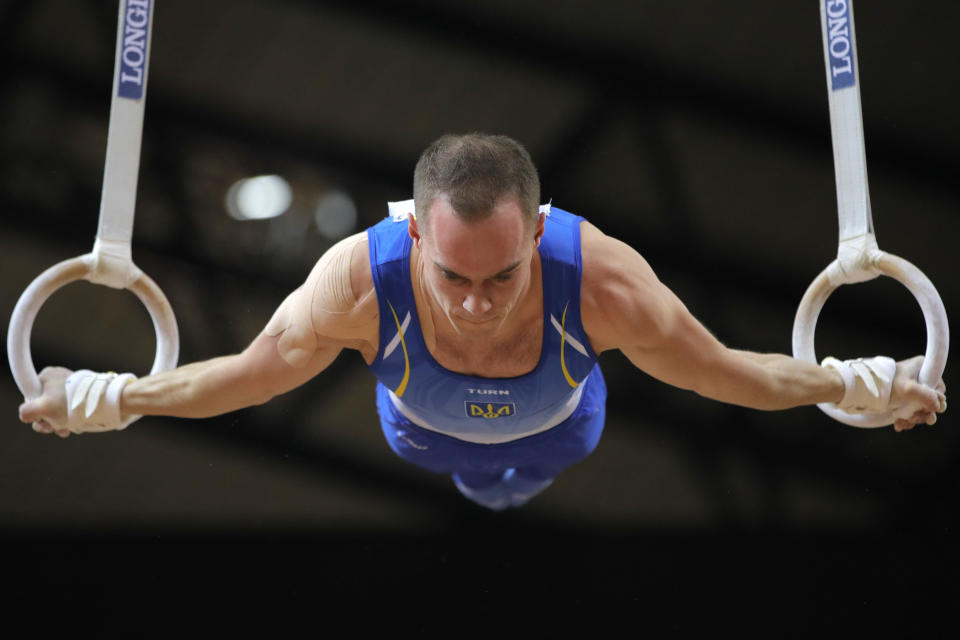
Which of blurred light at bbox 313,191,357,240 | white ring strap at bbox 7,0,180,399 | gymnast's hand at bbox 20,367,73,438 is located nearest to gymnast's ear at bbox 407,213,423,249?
white ring strap at bbox 7,0,180,399

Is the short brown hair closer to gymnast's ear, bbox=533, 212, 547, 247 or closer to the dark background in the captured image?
gymnast's ear, bbox=533, 212, 547, 247

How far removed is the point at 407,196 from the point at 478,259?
92.4 inches

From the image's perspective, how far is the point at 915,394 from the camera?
2.17 meters

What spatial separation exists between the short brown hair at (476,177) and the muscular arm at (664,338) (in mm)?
292

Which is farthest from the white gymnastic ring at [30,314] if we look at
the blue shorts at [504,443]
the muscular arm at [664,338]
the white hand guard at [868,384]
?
the white hand guard at [868,384]

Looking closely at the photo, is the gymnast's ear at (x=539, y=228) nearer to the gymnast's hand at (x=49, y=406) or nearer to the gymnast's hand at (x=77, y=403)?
the gymnast's hand at (x=77, y=403)

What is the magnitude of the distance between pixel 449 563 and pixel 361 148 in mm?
1803

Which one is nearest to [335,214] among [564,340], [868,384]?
[564,340]

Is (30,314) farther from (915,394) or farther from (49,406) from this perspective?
(915,394)

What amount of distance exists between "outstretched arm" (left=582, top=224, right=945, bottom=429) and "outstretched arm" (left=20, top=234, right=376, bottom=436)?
50 cm

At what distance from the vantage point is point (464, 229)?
1762 millimetres

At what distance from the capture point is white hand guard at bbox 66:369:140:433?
7.07 ft

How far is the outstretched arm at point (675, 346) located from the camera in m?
2.06

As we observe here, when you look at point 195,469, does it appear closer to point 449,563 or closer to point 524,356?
point 449,563
